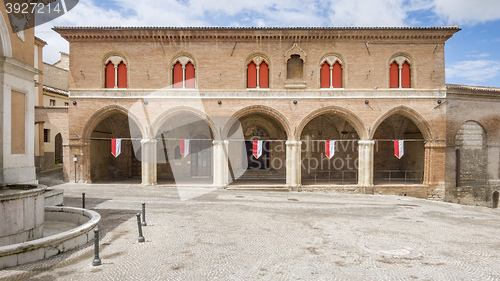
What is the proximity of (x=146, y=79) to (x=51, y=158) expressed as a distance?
15.1 m

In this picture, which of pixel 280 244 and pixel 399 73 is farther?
pixel 399 73

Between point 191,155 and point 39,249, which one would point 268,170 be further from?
point 39,249

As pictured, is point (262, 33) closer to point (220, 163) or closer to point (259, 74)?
point (259, 74)

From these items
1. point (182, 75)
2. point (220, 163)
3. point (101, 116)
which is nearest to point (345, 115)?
point (220, 163)

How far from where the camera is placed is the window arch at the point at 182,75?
19.8 m

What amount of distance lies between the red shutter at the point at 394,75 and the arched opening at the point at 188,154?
42.0 ft

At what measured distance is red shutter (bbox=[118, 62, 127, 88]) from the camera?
19828 millimetres

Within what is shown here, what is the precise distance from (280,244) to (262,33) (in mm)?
14250

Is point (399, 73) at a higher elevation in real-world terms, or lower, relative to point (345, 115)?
higher

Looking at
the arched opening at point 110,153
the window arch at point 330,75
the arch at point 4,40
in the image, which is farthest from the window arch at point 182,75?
the arch at point 4,40

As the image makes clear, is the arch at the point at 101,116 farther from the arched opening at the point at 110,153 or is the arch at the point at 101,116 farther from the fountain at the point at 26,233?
the fountain at the point at 26,233

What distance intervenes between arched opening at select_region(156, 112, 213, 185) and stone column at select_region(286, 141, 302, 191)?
6605 mm

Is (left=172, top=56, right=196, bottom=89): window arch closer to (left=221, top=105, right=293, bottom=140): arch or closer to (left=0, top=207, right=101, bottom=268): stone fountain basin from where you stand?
(left=221, top=105, right=293, bottom=140): arch

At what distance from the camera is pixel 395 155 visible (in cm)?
2317
